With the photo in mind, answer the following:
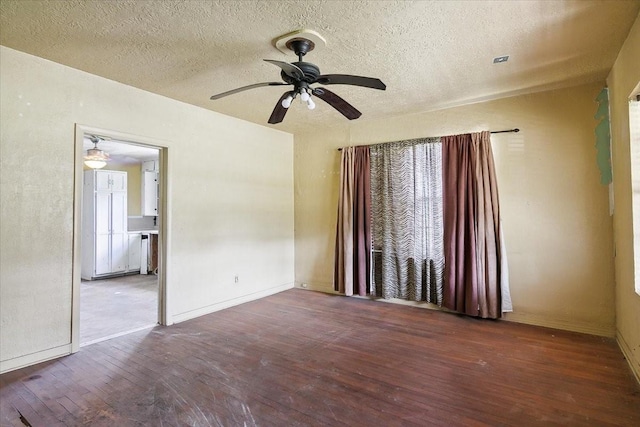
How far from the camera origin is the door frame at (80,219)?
118 inches

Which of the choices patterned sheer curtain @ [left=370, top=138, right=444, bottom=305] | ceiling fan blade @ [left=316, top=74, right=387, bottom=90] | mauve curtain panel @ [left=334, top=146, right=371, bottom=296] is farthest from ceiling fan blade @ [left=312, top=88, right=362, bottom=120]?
mauve curtain panel @ [left=334, top=146, right=371, bottom=296]

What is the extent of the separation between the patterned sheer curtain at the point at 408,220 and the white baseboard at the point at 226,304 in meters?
1.58

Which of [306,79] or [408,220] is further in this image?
[408,220]

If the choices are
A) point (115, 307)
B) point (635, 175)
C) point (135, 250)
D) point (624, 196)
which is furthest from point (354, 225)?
point (135, 250)

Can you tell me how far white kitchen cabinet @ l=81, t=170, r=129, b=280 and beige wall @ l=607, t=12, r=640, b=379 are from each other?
25.7 feet

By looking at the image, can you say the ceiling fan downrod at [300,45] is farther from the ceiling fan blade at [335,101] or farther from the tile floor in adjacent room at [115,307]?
the tile floor in adjacent room at [115,307]

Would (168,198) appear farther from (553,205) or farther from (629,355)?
(629,355)

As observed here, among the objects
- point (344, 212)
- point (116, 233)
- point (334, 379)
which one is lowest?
point (334, 379)

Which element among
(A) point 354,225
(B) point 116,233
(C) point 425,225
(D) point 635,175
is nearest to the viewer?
(D) point 635,175

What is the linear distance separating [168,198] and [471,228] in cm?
355

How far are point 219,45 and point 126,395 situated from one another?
268 cm

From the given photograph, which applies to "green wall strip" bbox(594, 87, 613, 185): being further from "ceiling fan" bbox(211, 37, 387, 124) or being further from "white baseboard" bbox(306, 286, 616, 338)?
"ceiling fan" bbox(211, 37, 387, 124)

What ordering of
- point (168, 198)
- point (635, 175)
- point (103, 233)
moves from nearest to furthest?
point (635, 175) → point (168, 198) → point (103, 233)

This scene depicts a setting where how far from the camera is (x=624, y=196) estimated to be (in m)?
2.74
